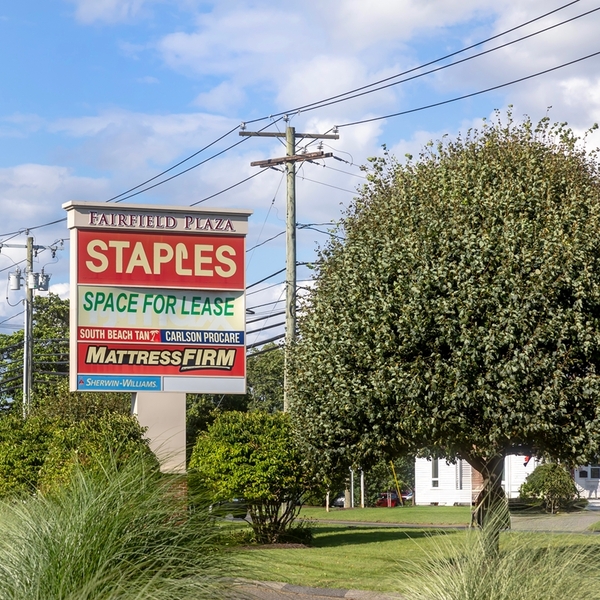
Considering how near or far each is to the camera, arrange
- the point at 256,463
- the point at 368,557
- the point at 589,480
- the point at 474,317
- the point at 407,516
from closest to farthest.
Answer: the point at 474,317
the point at 368,557
the point at 256,463
the point at 407,516
the point at 589,480

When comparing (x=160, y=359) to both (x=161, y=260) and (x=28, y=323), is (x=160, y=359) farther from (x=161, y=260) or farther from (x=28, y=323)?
(x=28, y=323)

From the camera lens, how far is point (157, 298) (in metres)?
20.9

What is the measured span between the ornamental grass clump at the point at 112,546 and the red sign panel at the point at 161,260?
12596 mm

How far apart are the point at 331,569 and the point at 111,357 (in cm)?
754

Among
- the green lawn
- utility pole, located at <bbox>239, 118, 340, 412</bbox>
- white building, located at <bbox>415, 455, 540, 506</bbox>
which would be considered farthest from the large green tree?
white building, located at <bbox>415, 455, 540, 506</bbox>

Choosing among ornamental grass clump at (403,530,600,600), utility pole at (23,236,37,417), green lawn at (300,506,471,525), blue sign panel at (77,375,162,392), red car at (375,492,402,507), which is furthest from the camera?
red car at (375,492,402,507)

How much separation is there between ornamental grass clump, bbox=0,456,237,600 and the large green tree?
5733mm

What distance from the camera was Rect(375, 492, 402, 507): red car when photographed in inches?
2227

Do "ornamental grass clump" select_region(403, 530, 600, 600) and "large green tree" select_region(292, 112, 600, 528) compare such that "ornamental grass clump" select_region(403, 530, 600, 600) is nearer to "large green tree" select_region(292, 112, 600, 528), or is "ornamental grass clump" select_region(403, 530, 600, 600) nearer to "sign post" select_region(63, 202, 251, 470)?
"large green tree" select_region(292, 112, 600, 528)

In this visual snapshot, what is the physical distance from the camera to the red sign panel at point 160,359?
66.9 feet

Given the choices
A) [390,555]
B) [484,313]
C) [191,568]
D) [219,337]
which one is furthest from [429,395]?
[219,337]

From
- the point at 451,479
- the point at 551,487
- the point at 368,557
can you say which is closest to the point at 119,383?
the point at 368,557

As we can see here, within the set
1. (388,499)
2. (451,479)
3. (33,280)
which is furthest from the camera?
(388,499)

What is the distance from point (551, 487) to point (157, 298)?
20.6 m
